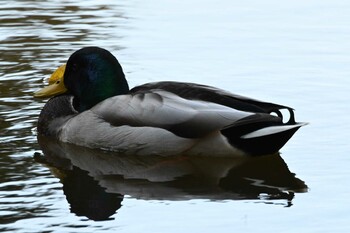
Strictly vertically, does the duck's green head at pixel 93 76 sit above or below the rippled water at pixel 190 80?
above

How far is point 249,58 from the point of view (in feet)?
40.4

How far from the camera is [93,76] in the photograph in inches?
387

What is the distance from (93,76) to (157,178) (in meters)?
1.48

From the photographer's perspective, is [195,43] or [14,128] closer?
[14,128]

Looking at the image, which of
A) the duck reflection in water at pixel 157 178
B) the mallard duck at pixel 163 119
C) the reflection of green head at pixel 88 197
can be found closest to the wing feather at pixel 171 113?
the mallard duck at pixel 163 119

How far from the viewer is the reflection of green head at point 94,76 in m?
9.77

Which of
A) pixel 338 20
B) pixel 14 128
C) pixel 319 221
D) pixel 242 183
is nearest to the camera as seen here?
pixel 319 221

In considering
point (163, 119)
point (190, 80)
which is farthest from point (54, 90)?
point (190, 80)

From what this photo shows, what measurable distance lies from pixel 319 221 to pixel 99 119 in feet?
8.88

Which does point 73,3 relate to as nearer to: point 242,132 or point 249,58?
point 249,58

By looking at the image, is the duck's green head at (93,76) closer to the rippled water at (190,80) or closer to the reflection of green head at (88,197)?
the rippled water at (190,80)

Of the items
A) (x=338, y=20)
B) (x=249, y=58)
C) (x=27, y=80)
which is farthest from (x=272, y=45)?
(x=27, y=80)

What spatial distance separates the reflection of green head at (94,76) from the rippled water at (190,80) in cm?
52

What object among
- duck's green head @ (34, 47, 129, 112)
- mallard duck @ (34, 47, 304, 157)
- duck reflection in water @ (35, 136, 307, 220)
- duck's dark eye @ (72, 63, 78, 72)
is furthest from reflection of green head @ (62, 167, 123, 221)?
duck's dark eye @ (72, 63, 78, 72)
